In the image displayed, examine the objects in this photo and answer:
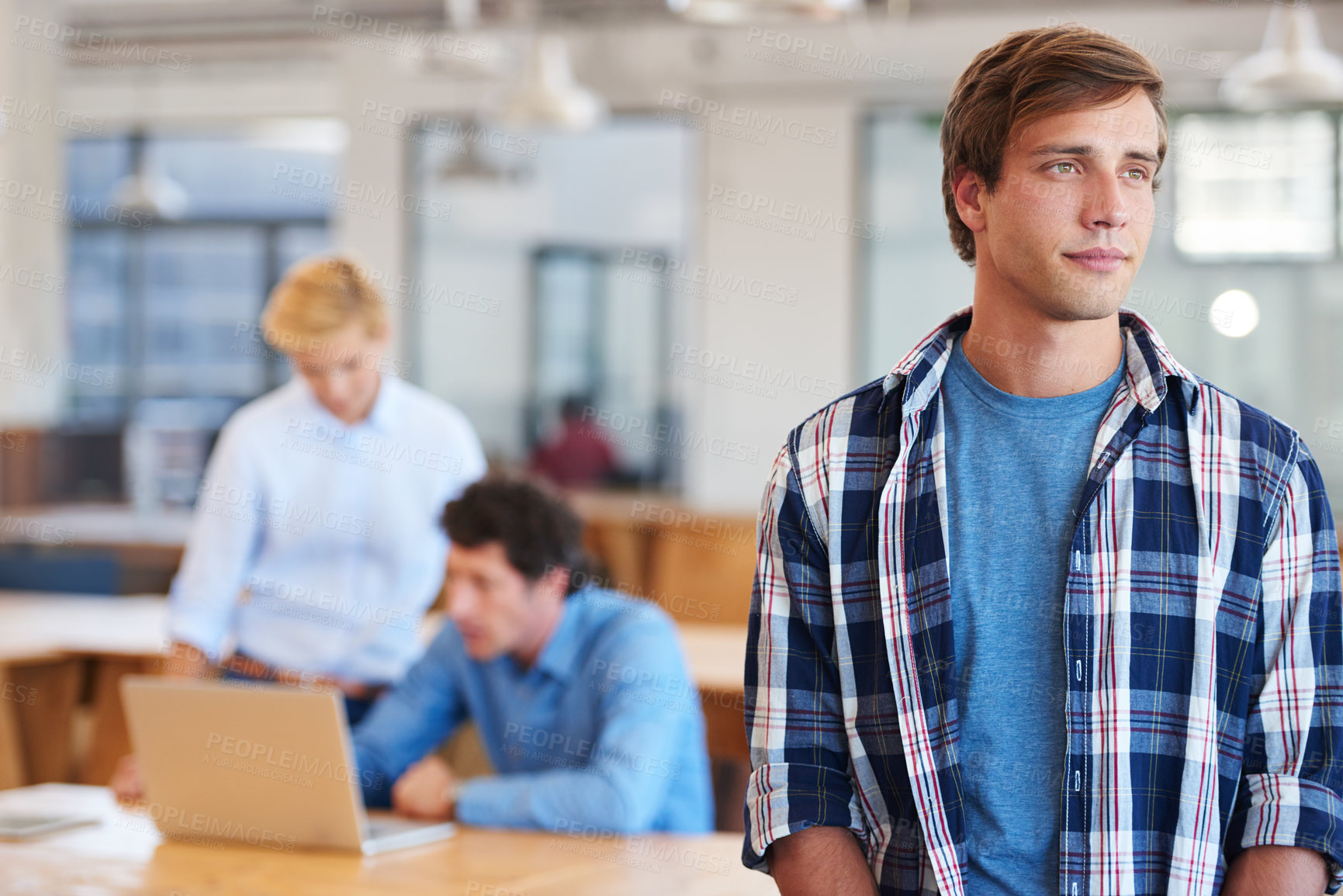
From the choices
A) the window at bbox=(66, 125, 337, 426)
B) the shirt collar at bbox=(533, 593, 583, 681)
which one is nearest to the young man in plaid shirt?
the shirt collar at bbox=(533, 593, 583, 681)

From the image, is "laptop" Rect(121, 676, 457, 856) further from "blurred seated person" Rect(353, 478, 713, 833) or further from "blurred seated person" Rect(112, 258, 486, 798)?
"blurred seated person" Rect(112, 258, 486, 798)

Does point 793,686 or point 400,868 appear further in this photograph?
point 400,868

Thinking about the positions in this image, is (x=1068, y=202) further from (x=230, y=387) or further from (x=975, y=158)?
(x=230, y=387)

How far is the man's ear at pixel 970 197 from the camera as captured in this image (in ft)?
4.62

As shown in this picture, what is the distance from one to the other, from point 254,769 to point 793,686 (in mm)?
1054

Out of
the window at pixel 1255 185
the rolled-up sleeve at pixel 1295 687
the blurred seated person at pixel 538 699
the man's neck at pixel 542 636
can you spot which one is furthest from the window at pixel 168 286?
the rolled-up sleeve at pixel 1295 687

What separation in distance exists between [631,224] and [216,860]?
9.60m

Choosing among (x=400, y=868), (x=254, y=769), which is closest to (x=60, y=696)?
(x=254, y=769)

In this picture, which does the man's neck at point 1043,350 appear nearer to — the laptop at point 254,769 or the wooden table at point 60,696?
the laptop at point 254,769

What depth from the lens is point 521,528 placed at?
8.46 ft

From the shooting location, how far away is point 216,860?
214 cm

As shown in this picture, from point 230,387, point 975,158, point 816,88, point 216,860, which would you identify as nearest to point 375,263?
point 816,88

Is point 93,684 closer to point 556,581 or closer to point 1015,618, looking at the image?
point 556,581

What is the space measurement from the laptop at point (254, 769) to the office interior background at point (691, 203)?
8.93 ft
